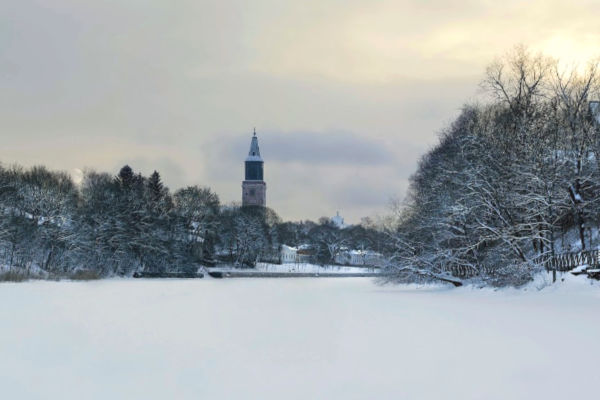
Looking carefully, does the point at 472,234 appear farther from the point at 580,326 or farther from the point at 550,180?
the point at 580,326

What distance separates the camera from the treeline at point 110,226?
2133 inches

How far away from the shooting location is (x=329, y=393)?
305 inches

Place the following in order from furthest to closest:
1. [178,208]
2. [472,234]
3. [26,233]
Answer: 1. [178,208]
2. [26,233]
3. [472,234]

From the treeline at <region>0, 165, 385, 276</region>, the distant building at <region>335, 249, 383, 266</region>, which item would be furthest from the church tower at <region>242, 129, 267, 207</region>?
the treeline at <region>0, 165, 385, 276</region>

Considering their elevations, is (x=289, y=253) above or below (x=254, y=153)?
below

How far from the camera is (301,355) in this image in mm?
10648

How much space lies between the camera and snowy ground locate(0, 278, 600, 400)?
314 inches

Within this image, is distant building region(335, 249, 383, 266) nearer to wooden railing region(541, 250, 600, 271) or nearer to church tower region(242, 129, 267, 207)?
church tower region(242, 129, 267, 207)

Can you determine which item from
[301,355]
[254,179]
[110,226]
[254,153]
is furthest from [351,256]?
[301,355]

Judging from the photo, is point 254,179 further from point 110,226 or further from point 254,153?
point 110,226

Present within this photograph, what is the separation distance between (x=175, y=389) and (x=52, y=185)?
6062 cm

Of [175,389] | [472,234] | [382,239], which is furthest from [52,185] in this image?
[175,389]

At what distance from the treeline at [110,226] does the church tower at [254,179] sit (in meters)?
83.3

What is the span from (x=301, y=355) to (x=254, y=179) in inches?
6648
